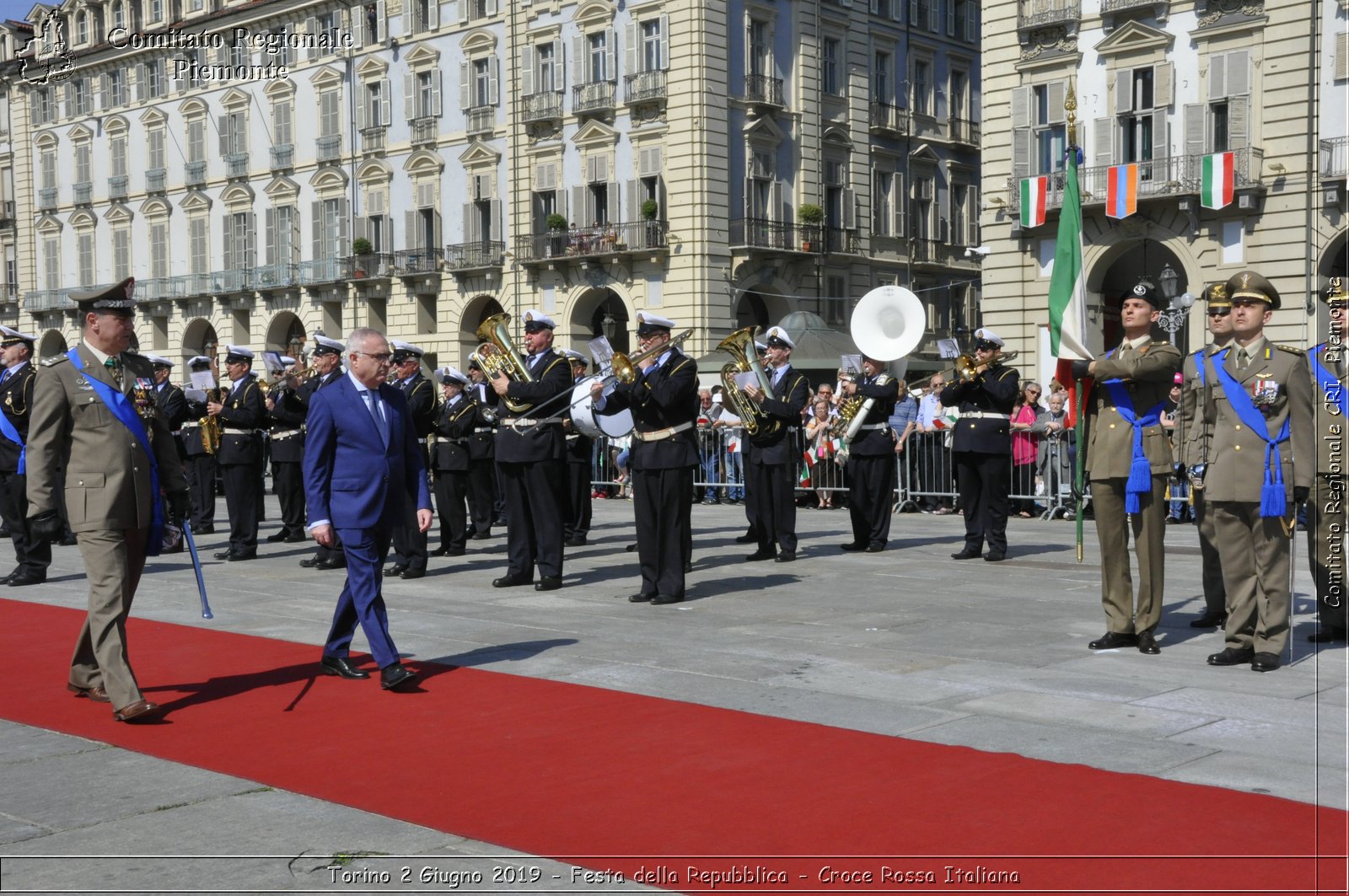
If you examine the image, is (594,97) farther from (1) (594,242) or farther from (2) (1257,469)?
→ (2) (1257,469)

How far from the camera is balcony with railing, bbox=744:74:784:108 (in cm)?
3888

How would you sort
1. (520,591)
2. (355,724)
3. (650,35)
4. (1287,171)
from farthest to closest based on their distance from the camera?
(650,35) < (1287,171) < (520,591) < (355,724)

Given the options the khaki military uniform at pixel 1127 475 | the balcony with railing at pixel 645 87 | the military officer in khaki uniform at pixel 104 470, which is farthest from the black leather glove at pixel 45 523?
the balcony with railing at pixel 645 87

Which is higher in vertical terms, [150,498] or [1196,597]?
[150,498]

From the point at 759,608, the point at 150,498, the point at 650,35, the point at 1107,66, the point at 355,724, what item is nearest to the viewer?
the point at 355,724

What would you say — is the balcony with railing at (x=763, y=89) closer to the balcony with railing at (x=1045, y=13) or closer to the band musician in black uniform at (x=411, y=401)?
the balcony with railing at (x=1045, y=13)

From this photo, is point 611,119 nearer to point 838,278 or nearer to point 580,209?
point 580,209

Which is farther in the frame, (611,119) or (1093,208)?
(611,119)

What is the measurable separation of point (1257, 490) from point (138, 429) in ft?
18.9

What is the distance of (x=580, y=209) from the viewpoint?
40312 millimetres

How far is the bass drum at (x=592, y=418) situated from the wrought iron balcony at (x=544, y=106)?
94.0ft

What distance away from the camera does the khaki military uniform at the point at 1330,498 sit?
8.30 metres

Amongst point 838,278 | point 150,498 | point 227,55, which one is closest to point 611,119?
point 838,278

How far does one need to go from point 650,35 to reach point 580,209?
16.0 feet
